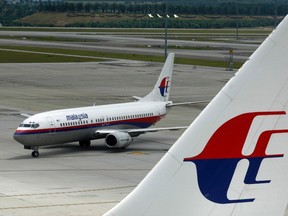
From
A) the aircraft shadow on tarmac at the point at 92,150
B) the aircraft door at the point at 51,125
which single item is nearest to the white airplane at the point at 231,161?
the aircraft door at the point at 51,125

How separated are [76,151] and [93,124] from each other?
5.67 ft

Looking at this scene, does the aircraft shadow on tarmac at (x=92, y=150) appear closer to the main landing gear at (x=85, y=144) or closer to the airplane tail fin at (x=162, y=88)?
the main landing gear at (x=85, y=144)

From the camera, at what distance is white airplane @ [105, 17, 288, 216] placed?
→ 1122cm

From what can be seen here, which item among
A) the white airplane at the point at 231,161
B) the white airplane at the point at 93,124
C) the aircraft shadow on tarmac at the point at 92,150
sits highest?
the white airplane at the point at 231,161

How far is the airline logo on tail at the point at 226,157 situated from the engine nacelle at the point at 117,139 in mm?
34560

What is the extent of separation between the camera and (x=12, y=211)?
31.0 metres

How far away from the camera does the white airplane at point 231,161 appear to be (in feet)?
36.8

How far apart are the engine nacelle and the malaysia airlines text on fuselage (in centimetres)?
54

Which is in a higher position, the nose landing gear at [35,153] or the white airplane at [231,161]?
the white airplane at [231,161]

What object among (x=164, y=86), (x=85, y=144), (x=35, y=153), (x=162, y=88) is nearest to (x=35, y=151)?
(x=35, y=153)

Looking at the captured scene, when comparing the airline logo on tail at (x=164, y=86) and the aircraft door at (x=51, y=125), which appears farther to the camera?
the airline logo on tail at (x=164, y=86)

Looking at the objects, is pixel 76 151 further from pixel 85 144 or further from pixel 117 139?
pixel 117 139

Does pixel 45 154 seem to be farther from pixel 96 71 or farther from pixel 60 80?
pixel 96 71

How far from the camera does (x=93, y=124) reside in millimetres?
46281
